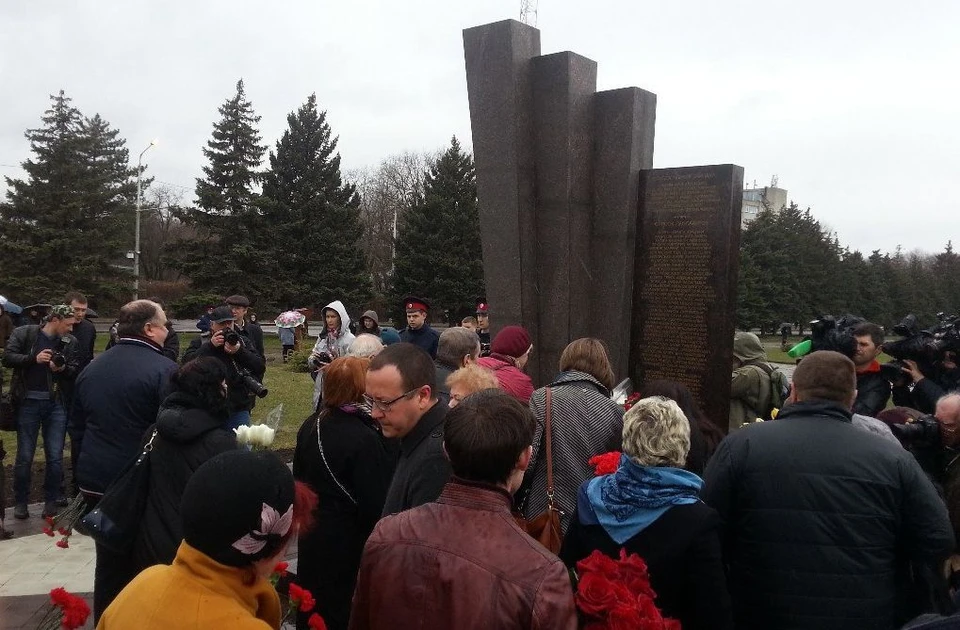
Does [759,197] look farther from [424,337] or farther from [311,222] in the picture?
[424,337]

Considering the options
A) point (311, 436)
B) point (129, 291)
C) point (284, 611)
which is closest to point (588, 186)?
point (311, 436)

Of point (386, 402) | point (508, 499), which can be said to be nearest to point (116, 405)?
point (386, 402)

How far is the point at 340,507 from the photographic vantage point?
331 cm

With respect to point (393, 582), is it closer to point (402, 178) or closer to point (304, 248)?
point (304, 248)

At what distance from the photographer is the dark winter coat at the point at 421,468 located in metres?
2.65

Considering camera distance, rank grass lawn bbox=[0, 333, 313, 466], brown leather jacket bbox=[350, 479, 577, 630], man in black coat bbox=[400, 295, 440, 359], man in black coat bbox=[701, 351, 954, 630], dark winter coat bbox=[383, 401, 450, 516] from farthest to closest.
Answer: grass lawn bbox=[0, 333, 313, 466]
man in black coat bbox=[400, 295, 440, 359]
dark winter coat bbox=[383, 401, 450, 516]
man in black coat bbox=[701, 351, 954, 630]
brown leather jacket bbox=[350, 479, 577, 630]

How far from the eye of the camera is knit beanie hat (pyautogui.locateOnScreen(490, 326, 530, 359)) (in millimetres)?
4785

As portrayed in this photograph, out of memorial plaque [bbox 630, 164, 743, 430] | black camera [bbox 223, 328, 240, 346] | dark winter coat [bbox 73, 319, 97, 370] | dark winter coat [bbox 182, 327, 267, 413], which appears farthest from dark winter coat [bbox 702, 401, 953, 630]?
dark winter coat [bbox 73, 319, 97, 370]

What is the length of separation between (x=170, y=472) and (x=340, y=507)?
77cm

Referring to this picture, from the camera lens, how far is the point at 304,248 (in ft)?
110

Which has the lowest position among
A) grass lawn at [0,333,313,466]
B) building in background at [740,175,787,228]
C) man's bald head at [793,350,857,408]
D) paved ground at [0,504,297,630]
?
grass lawn at [0,333,313,466]

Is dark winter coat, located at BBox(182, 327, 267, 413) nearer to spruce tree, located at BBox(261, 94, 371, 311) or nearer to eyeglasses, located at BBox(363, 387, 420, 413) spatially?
eyeglasses, located at BBox(363, 387, 420, 413)

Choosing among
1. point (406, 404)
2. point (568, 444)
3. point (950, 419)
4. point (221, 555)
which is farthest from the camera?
point (568, 444)

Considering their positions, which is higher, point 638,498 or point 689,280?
point 689,280
